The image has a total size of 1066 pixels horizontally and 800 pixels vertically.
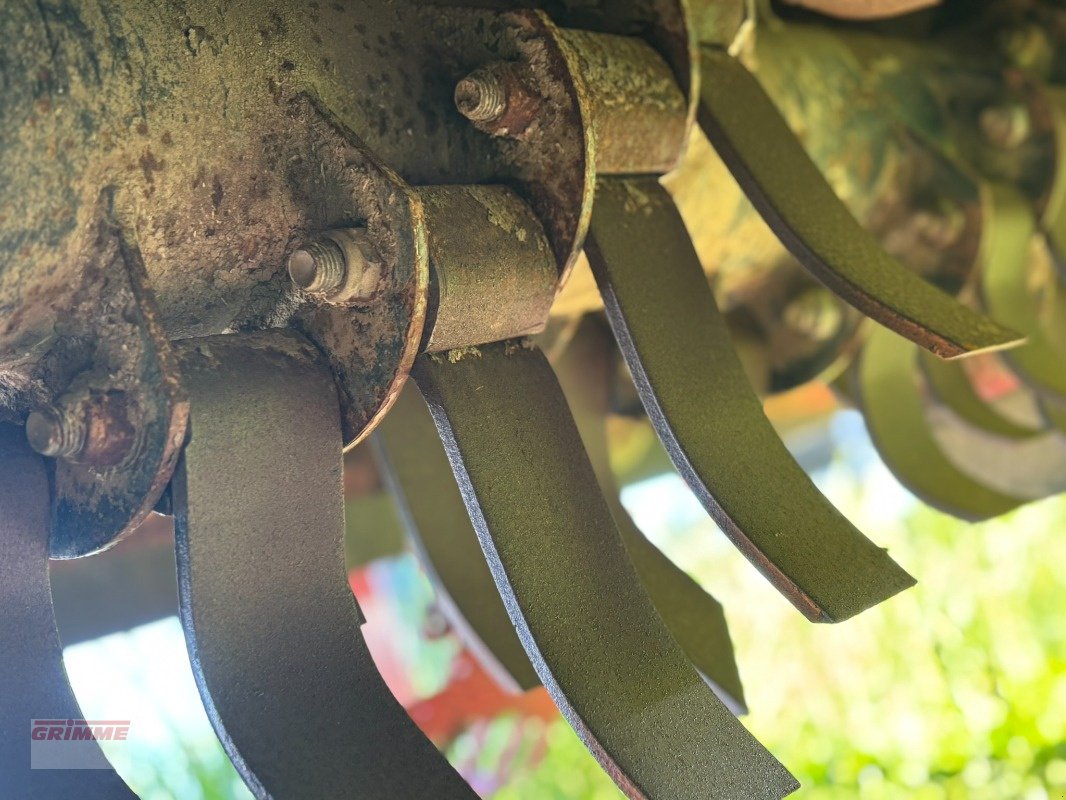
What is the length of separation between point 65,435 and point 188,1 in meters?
0.23

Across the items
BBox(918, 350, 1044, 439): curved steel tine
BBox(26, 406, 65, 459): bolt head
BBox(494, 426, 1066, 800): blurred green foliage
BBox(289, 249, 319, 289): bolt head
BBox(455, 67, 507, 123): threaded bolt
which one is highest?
BBox(455, 67, 507, 123): threaded bolt

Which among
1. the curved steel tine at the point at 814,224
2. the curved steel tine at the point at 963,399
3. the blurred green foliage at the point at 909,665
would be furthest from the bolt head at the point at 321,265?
the blurred green foliage at the point at 909,665

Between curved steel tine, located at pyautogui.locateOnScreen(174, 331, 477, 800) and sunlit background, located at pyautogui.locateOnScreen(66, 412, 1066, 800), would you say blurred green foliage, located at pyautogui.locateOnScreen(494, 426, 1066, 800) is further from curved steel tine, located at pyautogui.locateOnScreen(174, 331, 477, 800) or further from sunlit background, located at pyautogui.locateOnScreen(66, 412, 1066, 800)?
curved steel tine, located at pyautogui.locateOnScreen(174, 331, 477, 800)

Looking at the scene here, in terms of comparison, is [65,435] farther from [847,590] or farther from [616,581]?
[847,590]

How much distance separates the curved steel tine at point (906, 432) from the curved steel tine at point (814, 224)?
533mm

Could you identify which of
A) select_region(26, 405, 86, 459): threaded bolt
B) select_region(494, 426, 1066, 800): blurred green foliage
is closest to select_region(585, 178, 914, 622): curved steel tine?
select_region(26, 405, 86, 459): threaded bolt

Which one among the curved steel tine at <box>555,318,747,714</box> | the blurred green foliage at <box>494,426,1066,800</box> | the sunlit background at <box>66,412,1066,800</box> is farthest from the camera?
the blurred green foliage at <box>494,426,1066,800</box>

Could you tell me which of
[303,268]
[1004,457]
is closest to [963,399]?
[1004,457]

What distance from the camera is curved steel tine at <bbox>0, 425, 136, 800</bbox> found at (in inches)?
21.1

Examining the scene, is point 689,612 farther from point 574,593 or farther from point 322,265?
point 322,265

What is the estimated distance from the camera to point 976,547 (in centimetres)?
316

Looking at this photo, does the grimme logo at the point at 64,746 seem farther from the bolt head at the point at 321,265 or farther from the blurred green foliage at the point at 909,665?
the blurred green foliage at the point at 909,665

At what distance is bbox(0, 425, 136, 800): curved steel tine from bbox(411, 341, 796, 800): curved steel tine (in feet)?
0.66

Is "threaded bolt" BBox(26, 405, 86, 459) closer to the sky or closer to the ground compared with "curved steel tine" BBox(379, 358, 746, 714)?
closer to the sky
